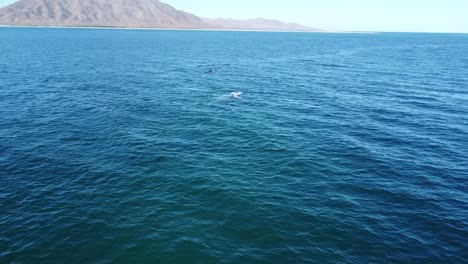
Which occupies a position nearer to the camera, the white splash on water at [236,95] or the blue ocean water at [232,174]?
the blue ocean water at [232,174]

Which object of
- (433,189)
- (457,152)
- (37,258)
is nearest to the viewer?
(37,258)

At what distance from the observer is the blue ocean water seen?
3238 centimetres

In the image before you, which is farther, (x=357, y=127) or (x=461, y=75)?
(x=461, y=75)

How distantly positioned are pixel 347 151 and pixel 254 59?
11821 centimetres

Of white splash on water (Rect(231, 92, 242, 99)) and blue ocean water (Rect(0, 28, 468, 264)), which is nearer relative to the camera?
blue ocean water (Rect(0, 28, 468, 264))

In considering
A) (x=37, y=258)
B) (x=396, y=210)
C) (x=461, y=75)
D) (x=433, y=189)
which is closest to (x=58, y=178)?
(x=37, y=258)

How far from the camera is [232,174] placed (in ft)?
153

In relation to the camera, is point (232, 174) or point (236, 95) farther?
point (236, 95)

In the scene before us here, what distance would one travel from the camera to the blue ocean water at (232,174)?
3238 cm

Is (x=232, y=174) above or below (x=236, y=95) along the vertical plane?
below

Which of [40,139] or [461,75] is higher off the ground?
[461,75]

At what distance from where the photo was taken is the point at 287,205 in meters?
39.2

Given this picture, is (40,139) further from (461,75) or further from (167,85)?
(461,75)

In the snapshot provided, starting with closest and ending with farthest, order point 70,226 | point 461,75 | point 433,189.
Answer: point 70,226
point 433,189
point 461,75
